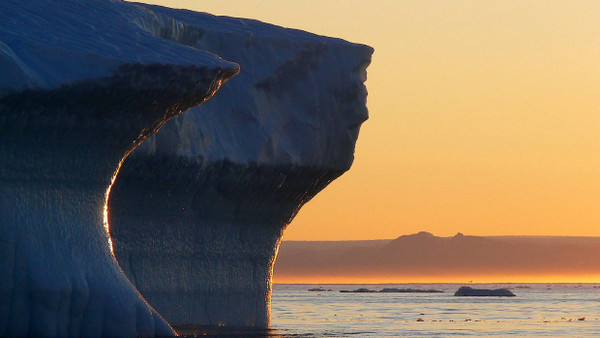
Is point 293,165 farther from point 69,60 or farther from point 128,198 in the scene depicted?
point 69,60

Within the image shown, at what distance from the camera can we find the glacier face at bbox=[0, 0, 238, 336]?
15328 mm

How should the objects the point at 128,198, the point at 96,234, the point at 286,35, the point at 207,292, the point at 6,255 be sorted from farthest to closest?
1. the point at 286,35
2. the point at 207,292
3. the point at 128,198
4. the point at 96,234
5. the point at 6,255

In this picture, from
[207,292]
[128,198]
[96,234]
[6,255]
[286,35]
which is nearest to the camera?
[6,255]

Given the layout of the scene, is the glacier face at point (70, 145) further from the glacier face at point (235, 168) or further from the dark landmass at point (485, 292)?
the dark landmass at point (485, 292)

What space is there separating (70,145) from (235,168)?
7260 millimetres

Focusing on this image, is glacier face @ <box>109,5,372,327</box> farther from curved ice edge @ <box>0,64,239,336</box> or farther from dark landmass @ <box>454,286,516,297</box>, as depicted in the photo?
dark landmass @ <box>454,286,516,297</box>

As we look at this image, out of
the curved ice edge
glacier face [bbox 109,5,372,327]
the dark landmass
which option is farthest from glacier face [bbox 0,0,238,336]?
the dark landmass

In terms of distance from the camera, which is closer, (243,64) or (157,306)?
(157,306)

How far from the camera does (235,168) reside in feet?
76.0

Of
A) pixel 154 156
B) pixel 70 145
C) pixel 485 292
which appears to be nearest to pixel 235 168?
pixel 154 156

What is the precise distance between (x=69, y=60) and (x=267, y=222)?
1010cm

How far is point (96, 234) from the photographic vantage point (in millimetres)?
16406

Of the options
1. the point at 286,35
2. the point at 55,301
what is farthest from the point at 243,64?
the point at 55,301

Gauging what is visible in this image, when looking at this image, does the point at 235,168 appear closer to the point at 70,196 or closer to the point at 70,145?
the point at 70,196
